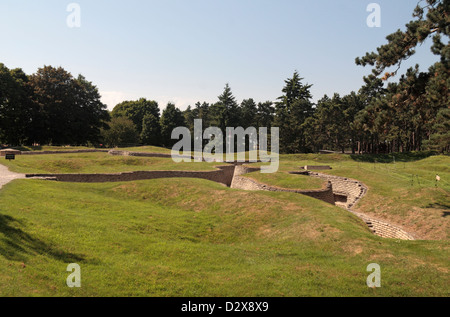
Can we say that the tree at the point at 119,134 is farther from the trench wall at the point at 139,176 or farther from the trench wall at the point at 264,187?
the trench wall at the point at 264,187

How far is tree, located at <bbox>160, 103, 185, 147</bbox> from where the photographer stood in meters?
83.1

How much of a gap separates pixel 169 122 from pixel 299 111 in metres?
33.3

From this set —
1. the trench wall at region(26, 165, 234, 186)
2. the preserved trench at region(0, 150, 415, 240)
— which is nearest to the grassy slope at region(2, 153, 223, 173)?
A: the trench wall at region(26, 165, 234, 186)

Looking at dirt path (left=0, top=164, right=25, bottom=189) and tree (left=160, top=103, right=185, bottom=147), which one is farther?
tree (left=160, top=103, right=185, bottom=147)

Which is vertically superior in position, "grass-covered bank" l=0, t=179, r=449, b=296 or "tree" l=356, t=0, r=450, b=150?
"tree" l=356, t=0, r=450, b=150

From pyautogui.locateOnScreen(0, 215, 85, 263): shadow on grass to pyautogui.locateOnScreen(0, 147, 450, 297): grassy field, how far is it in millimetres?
28

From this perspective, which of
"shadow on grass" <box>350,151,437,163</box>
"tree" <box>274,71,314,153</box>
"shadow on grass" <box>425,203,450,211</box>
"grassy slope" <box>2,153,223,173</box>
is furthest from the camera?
"tree" <box>274,71,314,153</box>

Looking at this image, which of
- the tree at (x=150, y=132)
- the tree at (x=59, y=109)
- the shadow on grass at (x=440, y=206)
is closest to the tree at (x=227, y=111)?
the tree at (x=150, y=132)

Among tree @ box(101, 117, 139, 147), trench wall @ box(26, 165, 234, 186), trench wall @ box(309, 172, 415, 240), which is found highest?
tree @ box(101, 117, 139, 147)

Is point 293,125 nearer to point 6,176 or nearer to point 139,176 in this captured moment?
point 139,176

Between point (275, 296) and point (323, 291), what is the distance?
135 centimetres

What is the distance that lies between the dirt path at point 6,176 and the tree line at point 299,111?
77.6 feet

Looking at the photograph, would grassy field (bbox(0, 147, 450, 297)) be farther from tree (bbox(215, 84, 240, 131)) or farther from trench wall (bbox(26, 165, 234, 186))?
tree (bbox(215, 84, 240, 131))
